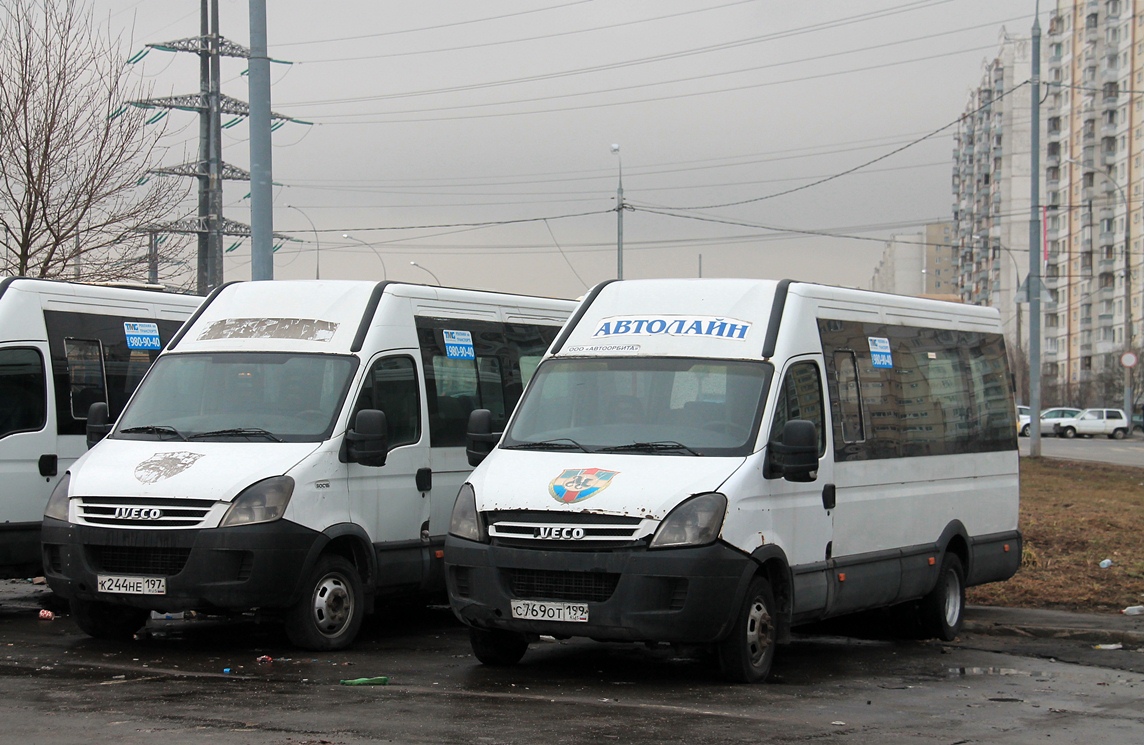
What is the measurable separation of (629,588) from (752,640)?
3.24 feet

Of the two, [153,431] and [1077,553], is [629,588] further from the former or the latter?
[1077,553]

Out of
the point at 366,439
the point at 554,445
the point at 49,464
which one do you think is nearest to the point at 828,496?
the point at 554,445

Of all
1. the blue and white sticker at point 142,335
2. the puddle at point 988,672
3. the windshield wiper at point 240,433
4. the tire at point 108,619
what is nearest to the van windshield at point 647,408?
the windshield wiper at point 240,433

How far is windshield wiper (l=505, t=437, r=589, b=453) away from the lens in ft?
30.9

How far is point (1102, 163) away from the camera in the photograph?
112 meters

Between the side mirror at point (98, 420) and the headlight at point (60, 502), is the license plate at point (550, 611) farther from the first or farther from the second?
the side mirror at point (98, 420)

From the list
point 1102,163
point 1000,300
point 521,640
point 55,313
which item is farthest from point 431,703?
point 1000,300

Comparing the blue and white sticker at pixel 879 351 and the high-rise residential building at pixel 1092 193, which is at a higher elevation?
the high-rise residential building at pixel 1092 193

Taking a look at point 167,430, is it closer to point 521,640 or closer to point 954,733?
point 521,640

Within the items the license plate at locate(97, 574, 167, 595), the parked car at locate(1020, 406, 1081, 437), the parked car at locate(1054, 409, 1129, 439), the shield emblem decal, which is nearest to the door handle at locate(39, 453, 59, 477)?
the license plate at locate(97, 574, 167, 595)

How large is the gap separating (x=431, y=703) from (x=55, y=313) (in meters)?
5.91

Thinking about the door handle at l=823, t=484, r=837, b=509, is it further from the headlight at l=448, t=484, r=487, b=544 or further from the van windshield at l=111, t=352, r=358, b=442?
the van windshield at l=111, t=352, r=358, b=442

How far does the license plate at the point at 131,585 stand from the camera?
980 cm

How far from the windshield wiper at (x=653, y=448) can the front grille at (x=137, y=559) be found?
2840mm
